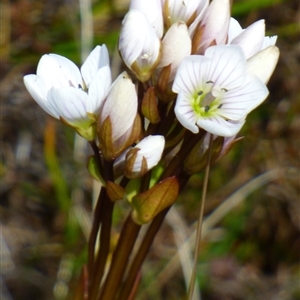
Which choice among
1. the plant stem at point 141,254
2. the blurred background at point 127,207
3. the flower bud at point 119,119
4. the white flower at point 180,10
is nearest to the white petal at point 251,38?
the white flower at point 180,10

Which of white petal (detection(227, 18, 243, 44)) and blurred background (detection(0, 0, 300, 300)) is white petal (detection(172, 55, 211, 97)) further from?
blurred background (detection(0, 0, 300, 300))

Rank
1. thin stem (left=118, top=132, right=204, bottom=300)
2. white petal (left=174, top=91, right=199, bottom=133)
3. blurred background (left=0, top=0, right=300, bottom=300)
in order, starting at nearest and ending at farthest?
1. white petal (left=174, top=91, right=199, bottom=133)
2. thin stem (left=118, top=132, right=204, bottom=300)
3. blurred background (left=0, top=0, right=300, bottom=300)

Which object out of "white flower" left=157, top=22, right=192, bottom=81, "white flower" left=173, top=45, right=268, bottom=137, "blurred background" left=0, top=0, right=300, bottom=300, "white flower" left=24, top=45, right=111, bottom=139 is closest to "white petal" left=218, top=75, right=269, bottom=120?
"white flower" left=173, top=45, right=268, bottom=137

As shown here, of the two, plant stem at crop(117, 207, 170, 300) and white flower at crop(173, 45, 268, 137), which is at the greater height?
white flower at crop(173, 45, 268, 137)

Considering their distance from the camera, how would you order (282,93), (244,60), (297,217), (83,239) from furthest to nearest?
(282,93)
(297,217)
(83,239)
(244,60)

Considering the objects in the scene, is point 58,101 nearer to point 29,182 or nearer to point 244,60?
point 244,60

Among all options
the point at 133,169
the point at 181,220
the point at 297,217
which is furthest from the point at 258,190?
the point at 133,169

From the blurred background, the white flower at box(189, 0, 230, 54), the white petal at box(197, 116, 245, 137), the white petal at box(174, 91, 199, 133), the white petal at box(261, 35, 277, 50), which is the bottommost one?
the blurred background

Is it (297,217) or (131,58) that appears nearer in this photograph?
(131,58)

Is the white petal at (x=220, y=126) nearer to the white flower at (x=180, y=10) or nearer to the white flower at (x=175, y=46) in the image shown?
the white flower at (x=175, y=46)
